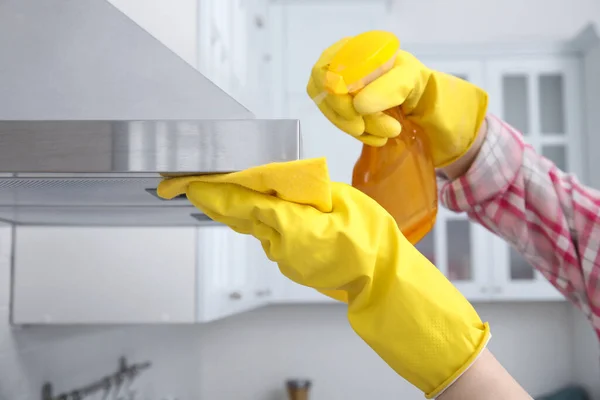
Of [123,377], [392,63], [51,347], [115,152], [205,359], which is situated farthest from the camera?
[205,359]

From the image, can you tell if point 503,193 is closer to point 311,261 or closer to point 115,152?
point 311,261

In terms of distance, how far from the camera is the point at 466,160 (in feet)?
2.90

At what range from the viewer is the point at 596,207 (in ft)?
2.78

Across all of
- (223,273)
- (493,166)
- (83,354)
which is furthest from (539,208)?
(83,354)

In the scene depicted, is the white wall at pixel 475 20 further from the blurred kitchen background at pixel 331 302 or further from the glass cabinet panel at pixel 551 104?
the glass cabinet panel at pixel 551 104

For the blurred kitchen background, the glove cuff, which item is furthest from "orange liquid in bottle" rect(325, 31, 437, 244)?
the blurred kitchen background

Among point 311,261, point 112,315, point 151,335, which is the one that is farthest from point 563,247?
point 151,335

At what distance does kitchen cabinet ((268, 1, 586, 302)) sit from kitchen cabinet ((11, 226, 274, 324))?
92 cm

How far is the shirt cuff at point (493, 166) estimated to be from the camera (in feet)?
2.81

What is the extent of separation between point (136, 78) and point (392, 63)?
11.8 inches

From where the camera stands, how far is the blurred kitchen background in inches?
64.4

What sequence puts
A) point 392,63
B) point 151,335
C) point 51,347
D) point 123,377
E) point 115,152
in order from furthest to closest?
1. point 151,335
2. point 123,377
3. point 51,347
4. point 392,63
5. point 115,152

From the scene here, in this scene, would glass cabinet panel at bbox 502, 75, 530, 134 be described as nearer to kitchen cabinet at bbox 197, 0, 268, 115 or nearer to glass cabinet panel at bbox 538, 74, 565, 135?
glass cabinet panel at bbox 538, 74, 565, 135

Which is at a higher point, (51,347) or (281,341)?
(51,347)
